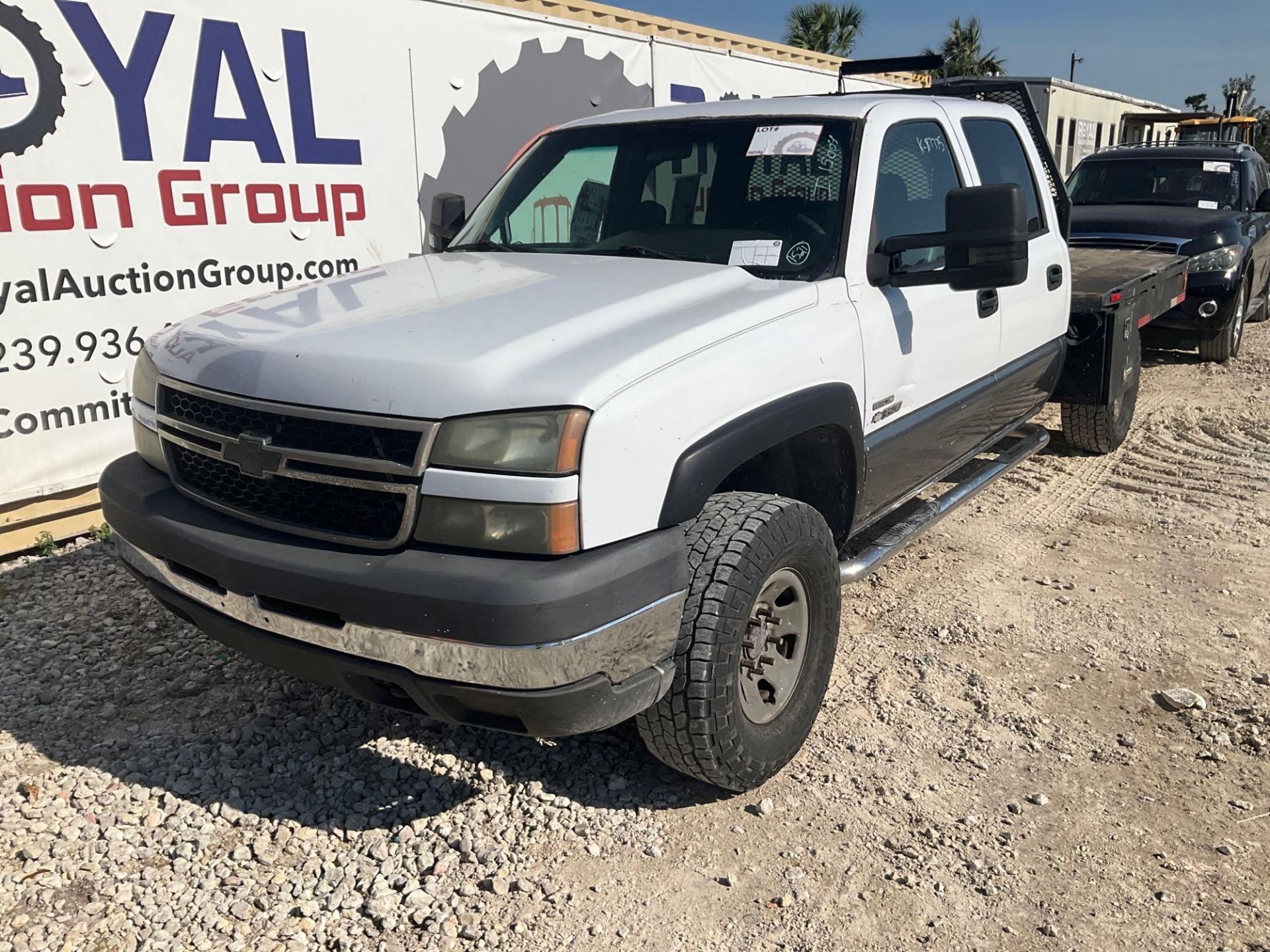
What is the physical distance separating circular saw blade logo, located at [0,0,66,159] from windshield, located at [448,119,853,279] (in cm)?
235

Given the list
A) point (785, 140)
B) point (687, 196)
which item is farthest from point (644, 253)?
point (785, 140)

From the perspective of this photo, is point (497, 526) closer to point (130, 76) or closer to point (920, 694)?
point (920, 694)

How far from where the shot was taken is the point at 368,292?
10.0ft

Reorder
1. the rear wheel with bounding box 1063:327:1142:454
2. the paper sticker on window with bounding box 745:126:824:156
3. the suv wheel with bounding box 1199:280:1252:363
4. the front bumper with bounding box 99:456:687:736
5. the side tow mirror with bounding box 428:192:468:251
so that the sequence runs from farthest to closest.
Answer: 1. the suv wheel with bounding box 1199:280:1252:363
2. the rear wheel with bounding box 1063:327:1142:454
3. the side tow mirror with bounding box 428:192:468:251
4. the paper sticker on window with bounding box 745:126:824:156
5. the front bumper with bounding box 99:456:687:736

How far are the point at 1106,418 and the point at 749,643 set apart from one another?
405 cm

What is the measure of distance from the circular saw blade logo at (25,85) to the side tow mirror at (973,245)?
13.1 feet

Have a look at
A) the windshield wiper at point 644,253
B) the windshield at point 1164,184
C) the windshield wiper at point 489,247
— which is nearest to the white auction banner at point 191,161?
the windshield wiper at point 489,247

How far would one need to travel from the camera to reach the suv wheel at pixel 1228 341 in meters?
8.52

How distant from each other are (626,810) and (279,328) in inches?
64.8

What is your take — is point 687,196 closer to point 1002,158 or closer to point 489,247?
point 489,247

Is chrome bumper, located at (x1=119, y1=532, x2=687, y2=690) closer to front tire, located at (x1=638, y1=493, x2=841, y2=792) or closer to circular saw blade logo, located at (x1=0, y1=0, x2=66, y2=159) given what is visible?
front tire, located at (x1=638, y1=493, x2=841, y2=792)

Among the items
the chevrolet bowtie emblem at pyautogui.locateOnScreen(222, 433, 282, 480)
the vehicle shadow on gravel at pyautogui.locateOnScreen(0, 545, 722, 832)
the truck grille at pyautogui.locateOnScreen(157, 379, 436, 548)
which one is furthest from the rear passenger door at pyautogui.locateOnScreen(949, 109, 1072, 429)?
the chevrolet bowtie emblem at pyautogui.locateOnScreen(222, 433, 282, 480)

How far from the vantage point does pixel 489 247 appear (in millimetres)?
3809

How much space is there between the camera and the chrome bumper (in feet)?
7.02
